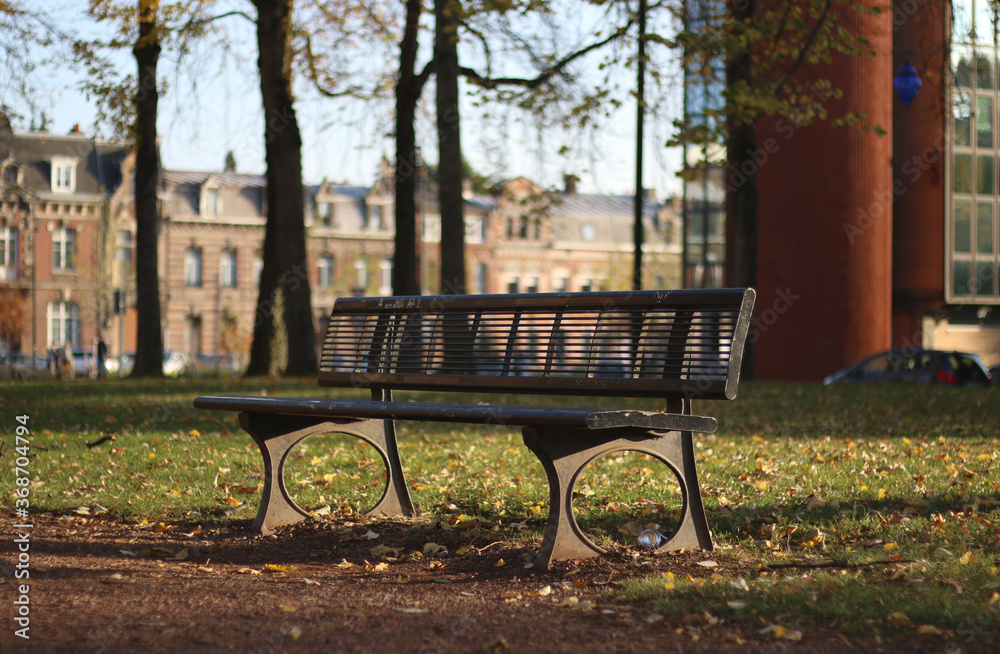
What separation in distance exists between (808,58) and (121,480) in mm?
11404

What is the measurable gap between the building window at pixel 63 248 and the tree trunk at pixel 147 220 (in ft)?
110

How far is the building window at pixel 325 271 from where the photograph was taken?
5609 centimetres

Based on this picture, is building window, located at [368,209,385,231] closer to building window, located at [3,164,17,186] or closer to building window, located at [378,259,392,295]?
building window, located at [378,259,392,295]

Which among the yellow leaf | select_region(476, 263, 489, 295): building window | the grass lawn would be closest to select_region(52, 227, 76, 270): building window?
select_region(476, 263, 489, 295): building window

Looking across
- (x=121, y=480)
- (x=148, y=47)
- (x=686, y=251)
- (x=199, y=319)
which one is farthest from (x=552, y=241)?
→ (x=121, y=480)

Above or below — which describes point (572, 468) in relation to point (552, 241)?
below

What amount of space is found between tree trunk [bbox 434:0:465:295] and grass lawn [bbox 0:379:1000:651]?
543 centimetres

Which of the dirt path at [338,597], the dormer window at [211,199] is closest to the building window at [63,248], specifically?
the dormer window at [211,199]

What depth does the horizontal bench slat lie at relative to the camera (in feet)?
13.3

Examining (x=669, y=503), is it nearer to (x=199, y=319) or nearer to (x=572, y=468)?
(x=572, y=468)

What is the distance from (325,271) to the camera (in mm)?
56406

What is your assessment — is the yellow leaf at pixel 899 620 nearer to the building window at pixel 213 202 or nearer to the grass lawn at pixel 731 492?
the grass lawn at pixel 731 492

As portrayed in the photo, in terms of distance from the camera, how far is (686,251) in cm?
3494

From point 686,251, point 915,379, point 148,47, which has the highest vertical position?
point 148,47
